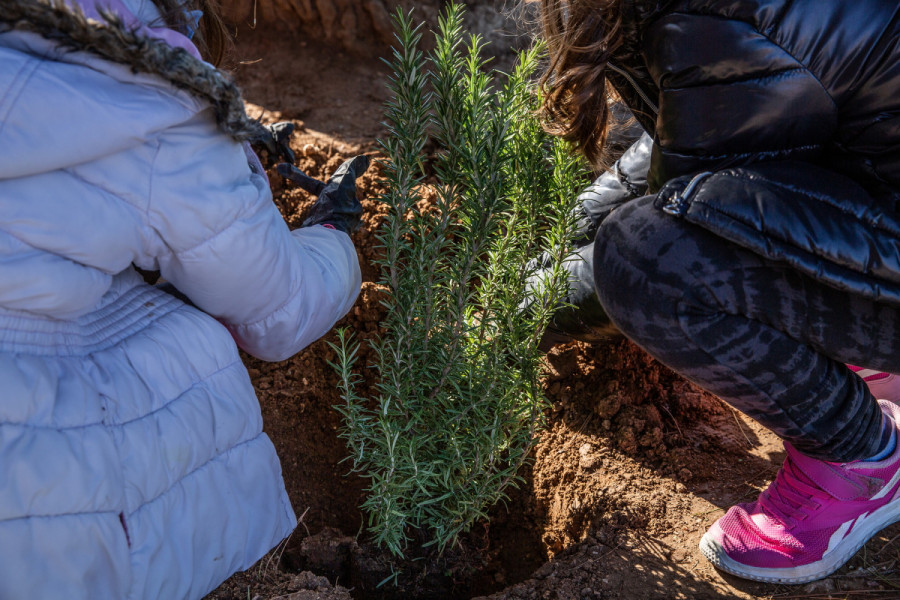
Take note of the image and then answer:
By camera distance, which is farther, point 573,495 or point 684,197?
point 573,495

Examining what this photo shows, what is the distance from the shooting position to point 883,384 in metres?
Answer: 2.14

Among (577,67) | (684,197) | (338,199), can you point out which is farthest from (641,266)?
(338,199)

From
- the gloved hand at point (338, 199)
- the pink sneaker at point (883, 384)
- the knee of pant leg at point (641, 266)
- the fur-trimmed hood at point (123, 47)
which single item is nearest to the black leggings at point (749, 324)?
the knee of pant leg at point (641, 266)

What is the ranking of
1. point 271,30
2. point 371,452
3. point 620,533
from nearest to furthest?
point 371,452, point 620,533, point 271,30

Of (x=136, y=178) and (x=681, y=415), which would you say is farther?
(x=681, y=415)

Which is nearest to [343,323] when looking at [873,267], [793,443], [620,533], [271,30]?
[620,533]

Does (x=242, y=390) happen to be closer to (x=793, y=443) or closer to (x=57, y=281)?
(x=57, y=281)

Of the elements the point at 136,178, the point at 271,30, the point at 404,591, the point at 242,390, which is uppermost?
the point at 136,178

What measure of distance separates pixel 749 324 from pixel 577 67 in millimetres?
783

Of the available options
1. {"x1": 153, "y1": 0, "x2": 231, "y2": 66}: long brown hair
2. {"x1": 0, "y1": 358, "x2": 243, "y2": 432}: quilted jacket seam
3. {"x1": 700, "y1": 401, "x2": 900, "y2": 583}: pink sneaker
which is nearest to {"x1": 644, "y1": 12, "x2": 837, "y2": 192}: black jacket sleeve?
{"x1": 700, "y1": 401, "x2": 900, "y2": 583}: pink sneaker

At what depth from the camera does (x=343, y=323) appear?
2428mm

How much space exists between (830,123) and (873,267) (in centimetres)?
33

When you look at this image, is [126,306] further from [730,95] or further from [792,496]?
[792,496]

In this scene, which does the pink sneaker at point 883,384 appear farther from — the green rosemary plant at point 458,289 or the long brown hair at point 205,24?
the long brown hair at point 205,24
